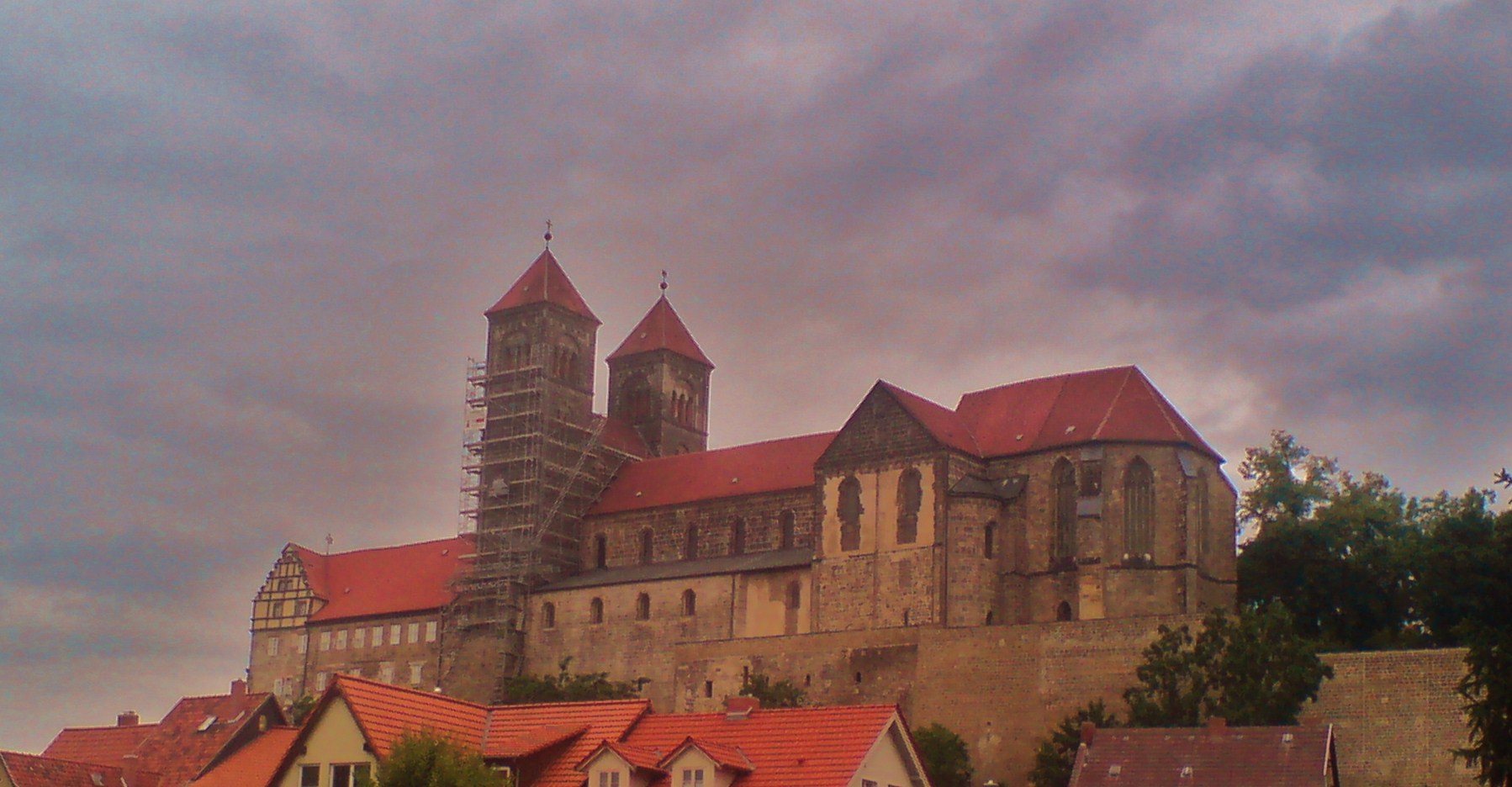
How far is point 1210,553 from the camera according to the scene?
78812mm

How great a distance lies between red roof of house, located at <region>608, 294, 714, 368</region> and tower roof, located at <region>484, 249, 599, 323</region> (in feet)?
21.5

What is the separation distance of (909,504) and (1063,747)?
17.8 m

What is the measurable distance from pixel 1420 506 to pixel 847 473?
2282 cm

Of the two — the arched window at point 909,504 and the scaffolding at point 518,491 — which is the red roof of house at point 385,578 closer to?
the scaffolding at point 518,491

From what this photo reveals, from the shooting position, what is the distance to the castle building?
78.1 m

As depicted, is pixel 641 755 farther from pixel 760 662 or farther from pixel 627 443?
pixel 627 443

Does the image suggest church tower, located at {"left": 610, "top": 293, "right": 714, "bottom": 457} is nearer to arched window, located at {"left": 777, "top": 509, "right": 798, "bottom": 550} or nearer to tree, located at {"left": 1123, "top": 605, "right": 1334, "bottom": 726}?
arched window, located at {"left": 777, "top": 509, "right": 798, "bottom": 550}

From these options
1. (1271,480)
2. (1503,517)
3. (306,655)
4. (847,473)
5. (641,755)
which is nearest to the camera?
(641,755)

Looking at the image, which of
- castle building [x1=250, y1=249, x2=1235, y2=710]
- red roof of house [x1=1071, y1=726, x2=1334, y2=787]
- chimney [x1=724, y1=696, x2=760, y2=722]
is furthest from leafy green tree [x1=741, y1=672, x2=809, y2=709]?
chimney [x1=724, y1=696, x2=760, y2=722]

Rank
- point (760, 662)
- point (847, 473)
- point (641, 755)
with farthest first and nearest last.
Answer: point (847, 473), point (760, 662), point (641, 755)

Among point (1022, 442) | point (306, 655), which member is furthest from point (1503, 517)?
point (306, 655)

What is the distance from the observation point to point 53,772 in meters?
59.0

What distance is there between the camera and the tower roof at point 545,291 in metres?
103

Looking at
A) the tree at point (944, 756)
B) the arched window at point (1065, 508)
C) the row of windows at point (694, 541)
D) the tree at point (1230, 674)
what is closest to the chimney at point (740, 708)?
the tree at point (1230, 674)
